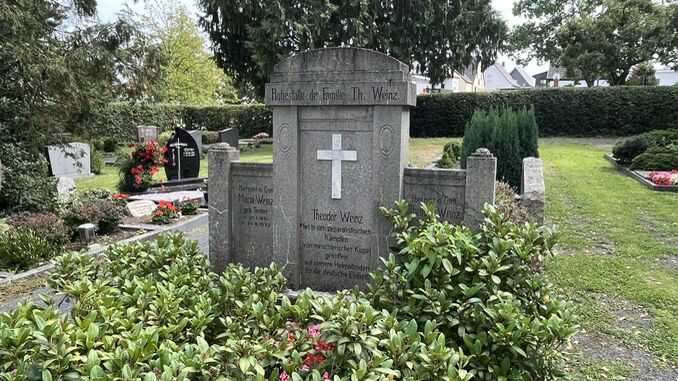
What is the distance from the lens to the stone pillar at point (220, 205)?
5.19 m

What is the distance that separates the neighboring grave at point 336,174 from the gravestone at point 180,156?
895 centimetres

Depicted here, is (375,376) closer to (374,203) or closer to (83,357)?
(83,357)

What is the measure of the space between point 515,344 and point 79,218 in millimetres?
7066

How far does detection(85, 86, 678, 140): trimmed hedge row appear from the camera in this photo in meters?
24.2

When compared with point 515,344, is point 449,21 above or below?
above

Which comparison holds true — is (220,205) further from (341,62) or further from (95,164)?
(95,164)

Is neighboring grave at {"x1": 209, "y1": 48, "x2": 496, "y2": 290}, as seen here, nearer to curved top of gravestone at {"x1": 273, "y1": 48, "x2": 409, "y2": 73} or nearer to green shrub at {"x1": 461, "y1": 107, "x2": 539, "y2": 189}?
curved top of gravestone at {"x1": 273, "y1": 48, "x2": 409, "y2": 73}

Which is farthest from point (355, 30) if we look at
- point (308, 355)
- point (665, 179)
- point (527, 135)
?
point (308, 355)

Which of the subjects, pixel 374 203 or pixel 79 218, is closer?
pixel 374 203

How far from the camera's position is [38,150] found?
10062 mm

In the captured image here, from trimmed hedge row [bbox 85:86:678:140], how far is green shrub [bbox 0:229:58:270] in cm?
1720

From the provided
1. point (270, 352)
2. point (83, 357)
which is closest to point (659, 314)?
point (270, 352)

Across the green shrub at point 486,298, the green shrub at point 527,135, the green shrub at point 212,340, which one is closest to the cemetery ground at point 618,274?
the green shrub at point 486,298

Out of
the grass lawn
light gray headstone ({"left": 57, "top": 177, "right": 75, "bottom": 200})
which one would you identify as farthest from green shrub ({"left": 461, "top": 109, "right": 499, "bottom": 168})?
light gray headstone ({"left": 57, "top": 177, "right": 75, "bottom": 200})
